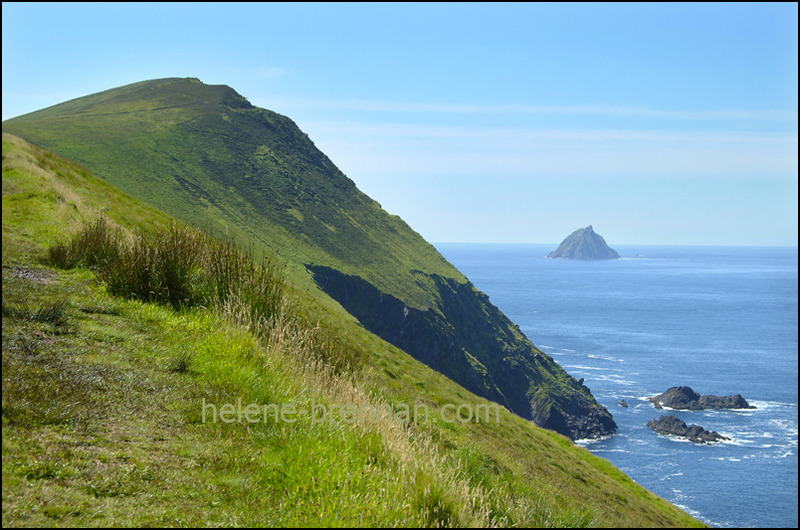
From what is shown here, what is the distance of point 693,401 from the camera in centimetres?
10788

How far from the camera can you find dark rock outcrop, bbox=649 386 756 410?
10650 cm

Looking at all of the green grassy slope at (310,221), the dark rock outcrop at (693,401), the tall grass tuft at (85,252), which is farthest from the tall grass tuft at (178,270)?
the dark rock outcrop at (693,401)

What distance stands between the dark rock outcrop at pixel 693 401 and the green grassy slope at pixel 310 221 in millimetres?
14485

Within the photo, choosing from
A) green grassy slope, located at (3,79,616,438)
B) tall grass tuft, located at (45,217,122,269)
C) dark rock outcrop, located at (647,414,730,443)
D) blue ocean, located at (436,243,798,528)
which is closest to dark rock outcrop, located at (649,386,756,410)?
blue ocean, located at (436,243,798,528)

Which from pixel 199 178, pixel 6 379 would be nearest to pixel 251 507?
pixel 6 379

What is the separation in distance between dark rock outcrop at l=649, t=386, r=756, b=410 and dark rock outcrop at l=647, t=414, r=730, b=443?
851 centimetres

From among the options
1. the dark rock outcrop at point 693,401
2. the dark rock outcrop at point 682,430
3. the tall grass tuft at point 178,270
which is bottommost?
the dark rock outcrop at point 682,430

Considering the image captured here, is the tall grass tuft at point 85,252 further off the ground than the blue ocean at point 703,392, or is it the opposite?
the tall grass tuft at point 85,252

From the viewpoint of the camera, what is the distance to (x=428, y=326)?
111688 millimetres

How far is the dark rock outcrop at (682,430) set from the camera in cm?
9198

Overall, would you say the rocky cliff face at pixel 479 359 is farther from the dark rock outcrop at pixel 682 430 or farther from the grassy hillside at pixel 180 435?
the grassy hillside at pixel 180 435

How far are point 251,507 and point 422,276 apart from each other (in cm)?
13179

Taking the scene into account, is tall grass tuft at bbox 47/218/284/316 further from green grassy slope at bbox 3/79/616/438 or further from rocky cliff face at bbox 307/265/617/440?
rocky cliff face at bbox 307/265/617/440

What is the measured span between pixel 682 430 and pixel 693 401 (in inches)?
613
